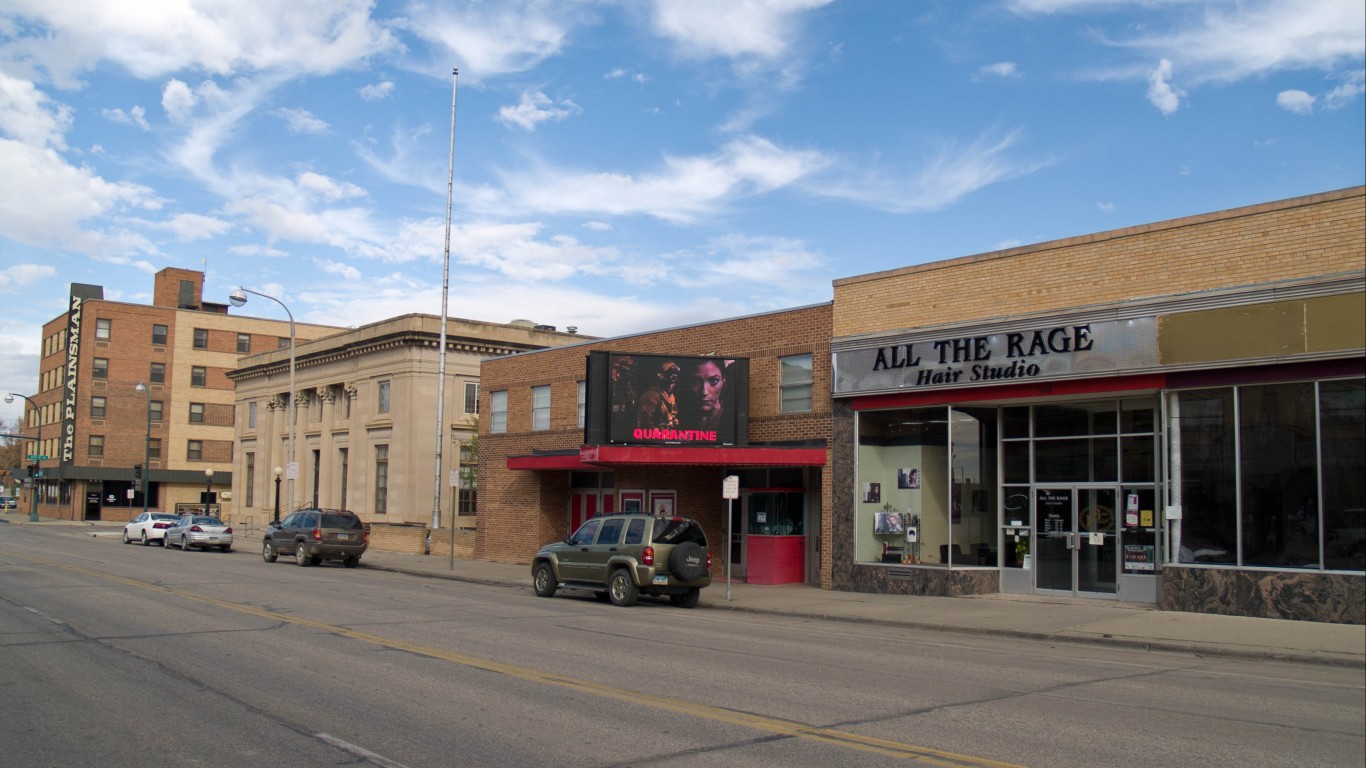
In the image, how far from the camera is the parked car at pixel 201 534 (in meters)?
39.5

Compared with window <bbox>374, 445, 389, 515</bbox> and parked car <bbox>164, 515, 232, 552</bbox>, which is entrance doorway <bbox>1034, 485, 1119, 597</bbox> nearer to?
parked car <bbox>164, 515, 232, 552</bbox>

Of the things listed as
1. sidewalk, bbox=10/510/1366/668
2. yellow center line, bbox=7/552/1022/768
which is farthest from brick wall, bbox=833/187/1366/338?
yellow center line, bbox=7/552/1022/768

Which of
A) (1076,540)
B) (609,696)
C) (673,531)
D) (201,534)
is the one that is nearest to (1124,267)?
(1076,540)

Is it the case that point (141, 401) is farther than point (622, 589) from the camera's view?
Yes

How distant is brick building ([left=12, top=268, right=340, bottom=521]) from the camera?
79875 mm

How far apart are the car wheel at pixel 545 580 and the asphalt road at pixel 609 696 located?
4.60 metres

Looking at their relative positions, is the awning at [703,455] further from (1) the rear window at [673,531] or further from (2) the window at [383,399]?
(2) the window at [383,399]

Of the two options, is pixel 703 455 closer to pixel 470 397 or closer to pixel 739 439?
pixel 739 439

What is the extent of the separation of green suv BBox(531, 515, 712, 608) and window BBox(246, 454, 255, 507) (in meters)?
43.6

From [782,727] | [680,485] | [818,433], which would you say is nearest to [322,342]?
[680,485]

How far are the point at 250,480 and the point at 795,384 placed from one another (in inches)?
1766

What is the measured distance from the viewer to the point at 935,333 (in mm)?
21625

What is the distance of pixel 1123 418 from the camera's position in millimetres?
19422

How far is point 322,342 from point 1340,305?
45771 mm
